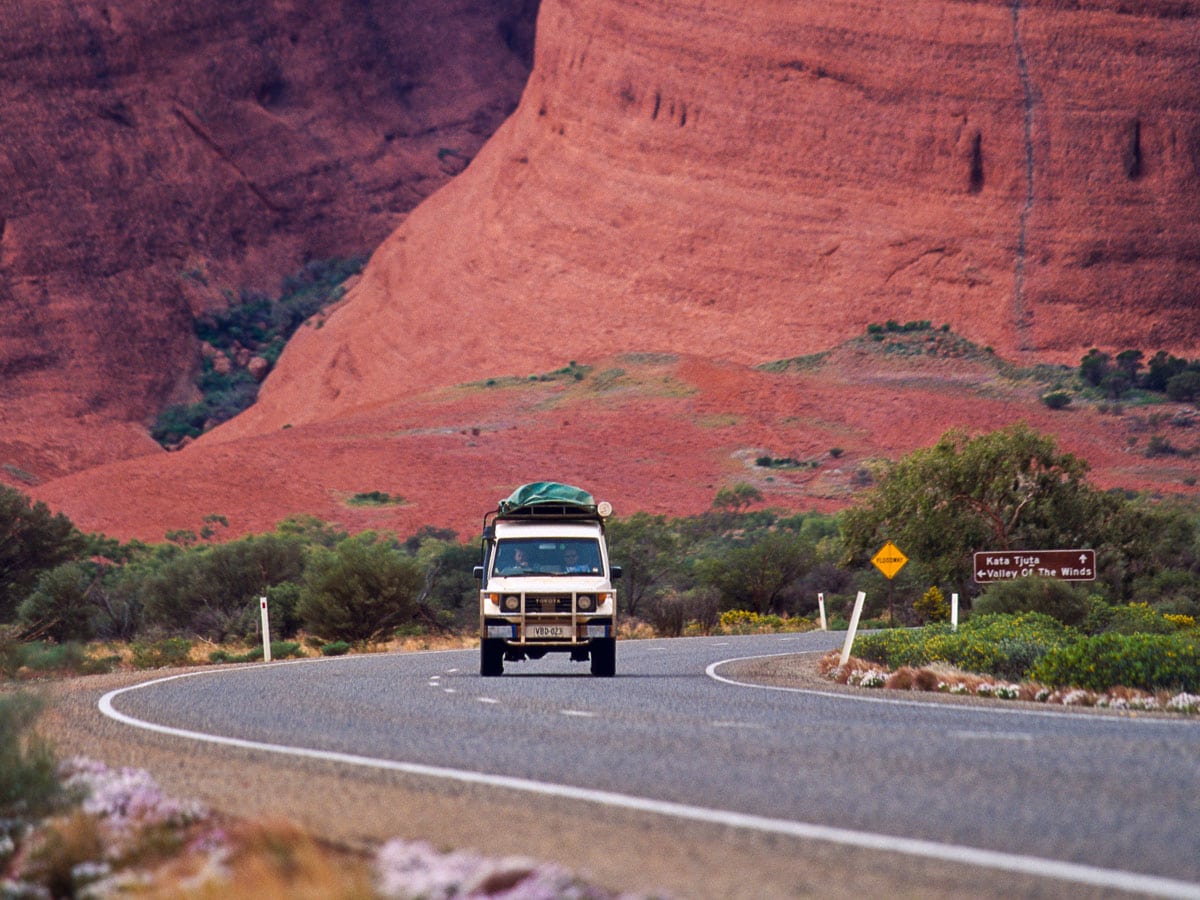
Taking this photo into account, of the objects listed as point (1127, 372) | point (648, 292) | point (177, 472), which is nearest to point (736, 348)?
point (648, 292)

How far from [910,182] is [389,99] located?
38477 mm

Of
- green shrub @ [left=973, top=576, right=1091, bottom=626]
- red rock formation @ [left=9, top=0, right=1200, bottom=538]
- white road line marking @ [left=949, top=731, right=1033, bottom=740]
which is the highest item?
red rock formation @ [left=9, top=0, right=1200, bottom=538]

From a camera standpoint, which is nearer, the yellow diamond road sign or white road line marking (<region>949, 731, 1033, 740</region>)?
white road line marking (<region>949, 731, 1033, 740</region>)

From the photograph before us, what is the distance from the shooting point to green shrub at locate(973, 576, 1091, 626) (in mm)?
25453

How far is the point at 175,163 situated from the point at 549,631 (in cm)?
8162

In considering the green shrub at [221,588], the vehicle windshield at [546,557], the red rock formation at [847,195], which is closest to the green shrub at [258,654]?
the green shrub at [221,588]

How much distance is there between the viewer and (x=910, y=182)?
3228 inches

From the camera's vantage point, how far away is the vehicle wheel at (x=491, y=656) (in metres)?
19.7

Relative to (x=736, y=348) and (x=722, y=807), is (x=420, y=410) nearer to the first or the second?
(x=736, y=348)

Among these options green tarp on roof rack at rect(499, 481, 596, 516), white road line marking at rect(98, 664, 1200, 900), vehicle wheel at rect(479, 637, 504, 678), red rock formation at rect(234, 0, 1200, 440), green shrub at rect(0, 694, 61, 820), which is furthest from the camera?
red rock formation at rect(234, 0, 1200, 440)

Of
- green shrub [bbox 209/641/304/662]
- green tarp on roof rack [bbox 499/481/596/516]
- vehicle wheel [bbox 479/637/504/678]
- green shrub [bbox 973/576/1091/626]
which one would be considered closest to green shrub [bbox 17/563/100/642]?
green shrub [bbox 209/641/304/662]

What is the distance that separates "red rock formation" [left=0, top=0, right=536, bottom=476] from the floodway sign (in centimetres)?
6813

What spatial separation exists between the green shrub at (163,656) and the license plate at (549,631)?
325 inches

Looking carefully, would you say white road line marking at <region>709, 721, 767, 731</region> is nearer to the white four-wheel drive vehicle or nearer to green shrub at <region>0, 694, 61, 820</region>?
green shrub at <region>0, 694, 61, 820</region>
